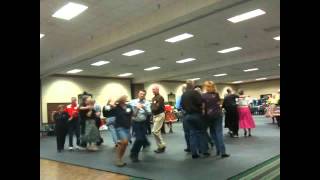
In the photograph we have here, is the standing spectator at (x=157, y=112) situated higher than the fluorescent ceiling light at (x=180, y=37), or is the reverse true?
the fluorescent ceiling light at (x=180, y=37)

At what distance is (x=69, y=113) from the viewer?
8.83 m

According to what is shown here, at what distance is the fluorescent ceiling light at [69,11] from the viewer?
7.60 meters

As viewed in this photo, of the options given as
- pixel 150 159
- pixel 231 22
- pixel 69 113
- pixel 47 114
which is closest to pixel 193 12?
pixel 231 22

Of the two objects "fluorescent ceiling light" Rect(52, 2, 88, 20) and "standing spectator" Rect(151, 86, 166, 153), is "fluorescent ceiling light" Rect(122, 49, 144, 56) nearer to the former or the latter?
"fluorescent ceiling light" Rect(52, 2, 88, 20)

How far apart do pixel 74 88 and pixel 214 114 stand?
15911 mm

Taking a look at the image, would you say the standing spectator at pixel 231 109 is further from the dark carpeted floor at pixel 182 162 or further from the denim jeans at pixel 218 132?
the denim jeans at pixel 218 132

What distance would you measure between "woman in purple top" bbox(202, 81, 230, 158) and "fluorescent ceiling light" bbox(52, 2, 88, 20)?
3.70 metres

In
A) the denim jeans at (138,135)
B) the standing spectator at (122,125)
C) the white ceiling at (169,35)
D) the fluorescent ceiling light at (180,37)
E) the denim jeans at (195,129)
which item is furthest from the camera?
the fluorescent ceiling light at (180,37)

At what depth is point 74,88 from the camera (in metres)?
20.5

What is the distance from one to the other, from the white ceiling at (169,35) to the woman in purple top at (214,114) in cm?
181

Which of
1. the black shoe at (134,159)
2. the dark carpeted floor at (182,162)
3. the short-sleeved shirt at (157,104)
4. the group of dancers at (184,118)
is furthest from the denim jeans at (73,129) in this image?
the black shoe at (134,159)

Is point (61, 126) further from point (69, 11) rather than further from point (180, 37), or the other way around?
point (180, 37)
